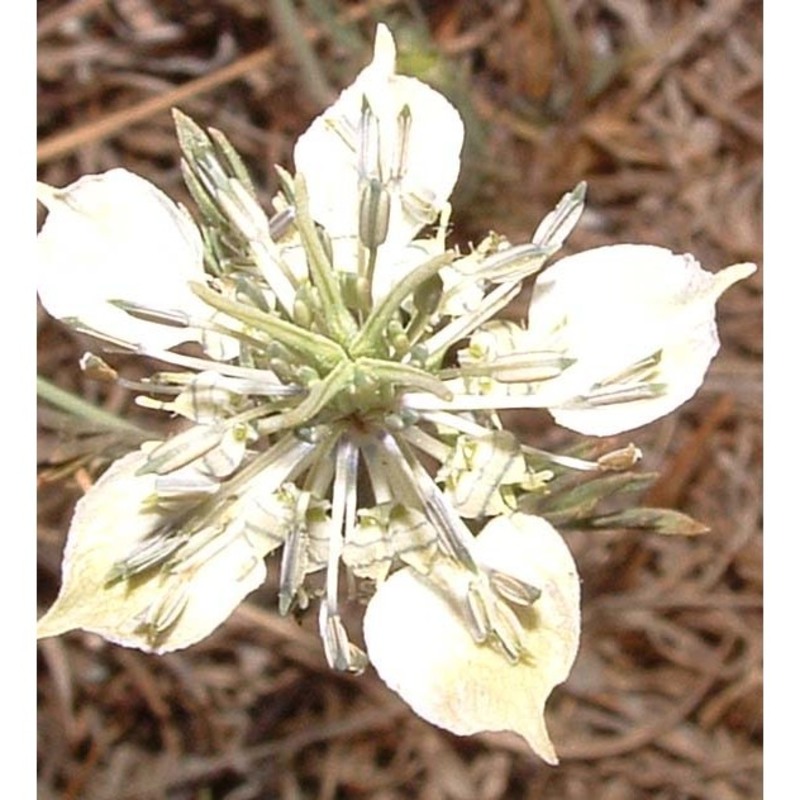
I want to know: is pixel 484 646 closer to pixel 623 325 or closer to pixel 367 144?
pixel 623 325

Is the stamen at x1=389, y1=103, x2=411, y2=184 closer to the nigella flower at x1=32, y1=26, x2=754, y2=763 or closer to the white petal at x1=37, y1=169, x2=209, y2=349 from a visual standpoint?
the nigella flower at x1=32, y1=26, x2=754, y2=763

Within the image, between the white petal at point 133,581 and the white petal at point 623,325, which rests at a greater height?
the white petal at point 623,325

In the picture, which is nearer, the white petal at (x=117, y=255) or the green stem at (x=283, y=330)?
the green stem at (x=283, y=330)

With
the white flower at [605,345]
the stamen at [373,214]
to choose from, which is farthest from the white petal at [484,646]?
the stamen at [373,214]

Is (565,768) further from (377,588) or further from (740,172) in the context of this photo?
(377,588)

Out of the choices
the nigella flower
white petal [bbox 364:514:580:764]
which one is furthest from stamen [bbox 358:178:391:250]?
white petal [bbox 364:514:580:764]

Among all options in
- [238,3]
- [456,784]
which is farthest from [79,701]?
[238,3]

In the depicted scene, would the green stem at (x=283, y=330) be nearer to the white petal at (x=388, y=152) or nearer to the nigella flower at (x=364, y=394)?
the nigella flower at (x=364, y=394)

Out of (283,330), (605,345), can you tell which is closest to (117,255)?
(283,330)
